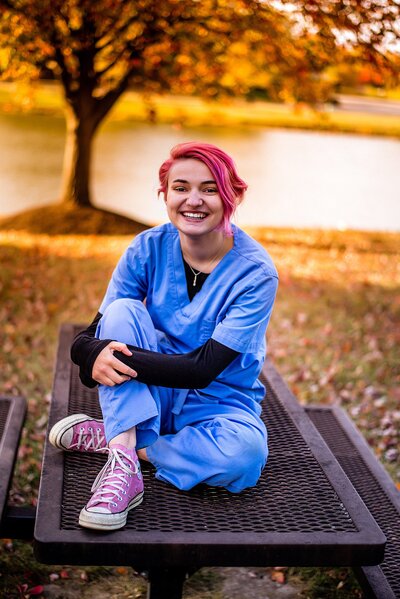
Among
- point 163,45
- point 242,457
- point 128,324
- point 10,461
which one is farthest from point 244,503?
point 163,45

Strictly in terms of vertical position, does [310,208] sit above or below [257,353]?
below

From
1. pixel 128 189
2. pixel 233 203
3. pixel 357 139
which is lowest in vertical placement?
pixel 357 139

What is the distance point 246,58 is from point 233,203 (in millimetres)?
8861

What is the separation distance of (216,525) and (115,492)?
32 cm

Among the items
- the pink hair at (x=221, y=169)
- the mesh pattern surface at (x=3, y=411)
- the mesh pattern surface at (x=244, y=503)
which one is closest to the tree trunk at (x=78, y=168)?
the mesh pattern surface at (x=3, y=411)

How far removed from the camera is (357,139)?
30.3m

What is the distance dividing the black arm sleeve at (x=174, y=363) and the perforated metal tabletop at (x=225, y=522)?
32cm

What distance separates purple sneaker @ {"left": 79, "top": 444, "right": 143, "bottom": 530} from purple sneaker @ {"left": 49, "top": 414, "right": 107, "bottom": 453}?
169 mm

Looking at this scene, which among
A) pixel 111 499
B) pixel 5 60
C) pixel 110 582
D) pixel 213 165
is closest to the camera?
pixel 111 499

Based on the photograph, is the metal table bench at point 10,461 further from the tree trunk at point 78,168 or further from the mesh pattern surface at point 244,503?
the tree trunk at point 78,168

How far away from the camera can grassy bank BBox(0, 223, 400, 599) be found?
13.6 feet

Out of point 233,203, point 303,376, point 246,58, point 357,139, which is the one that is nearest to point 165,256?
point 233,203

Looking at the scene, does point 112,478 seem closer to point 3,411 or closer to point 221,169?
point 221,169

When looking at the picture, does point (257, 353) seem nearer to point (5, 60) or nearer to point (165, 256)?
point (165, 256)
